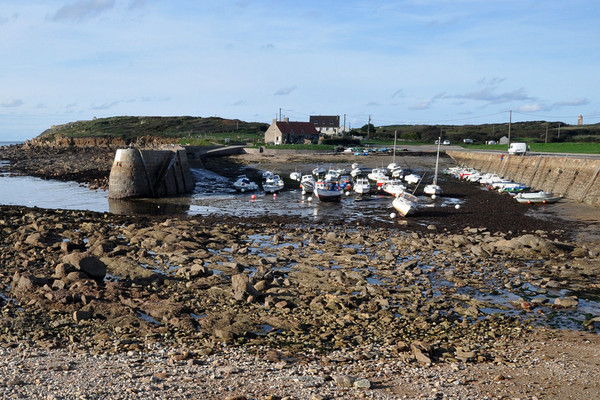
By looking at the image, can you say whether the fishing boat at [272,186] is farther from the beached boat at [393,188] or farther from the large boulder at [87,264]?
the large boulder at [87,264]

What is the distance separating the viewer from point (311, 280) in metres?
21.0

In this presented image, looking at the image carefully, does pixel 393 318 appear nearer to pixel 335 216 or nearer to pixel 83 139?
pixel 335 216

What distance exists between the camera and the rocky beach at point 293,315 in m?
12.1

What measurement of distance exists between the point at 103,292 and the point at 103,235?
11.8m

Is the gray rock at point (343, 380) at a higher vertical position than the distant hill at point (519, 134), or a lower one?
lower

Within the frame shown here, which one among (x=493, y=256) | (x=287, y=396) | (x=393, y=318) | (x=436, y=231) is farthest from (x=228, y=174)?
(x=287, y=396)

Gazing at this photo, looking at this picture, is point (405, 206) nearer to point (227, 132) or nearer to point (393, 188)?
point (393, 188)

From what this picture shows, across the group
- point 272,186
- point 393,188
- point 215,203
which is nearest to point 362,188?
point 393,188

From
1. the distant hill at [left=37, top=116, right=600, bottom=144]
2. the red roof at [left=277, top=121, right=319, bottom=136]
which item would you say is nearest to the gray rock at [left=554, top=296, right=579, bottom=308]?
the red roof at [left=277, top=121, right=319, bottom=136]

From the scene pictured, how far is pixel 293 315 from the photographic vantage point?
16.9 meters

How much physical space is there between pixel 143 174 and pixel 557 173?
4098cm

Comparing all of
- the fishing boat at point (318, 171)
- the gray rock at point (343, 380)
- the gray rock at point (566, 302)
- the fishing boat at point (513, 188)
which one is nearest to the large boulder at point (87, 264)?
the gray rock at point (343, 380)

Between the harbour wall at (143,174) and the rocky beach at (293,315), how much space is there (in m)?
17.8

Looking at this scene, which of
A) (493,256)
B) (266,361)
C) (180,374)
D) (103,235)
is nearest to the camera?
(180,374)
